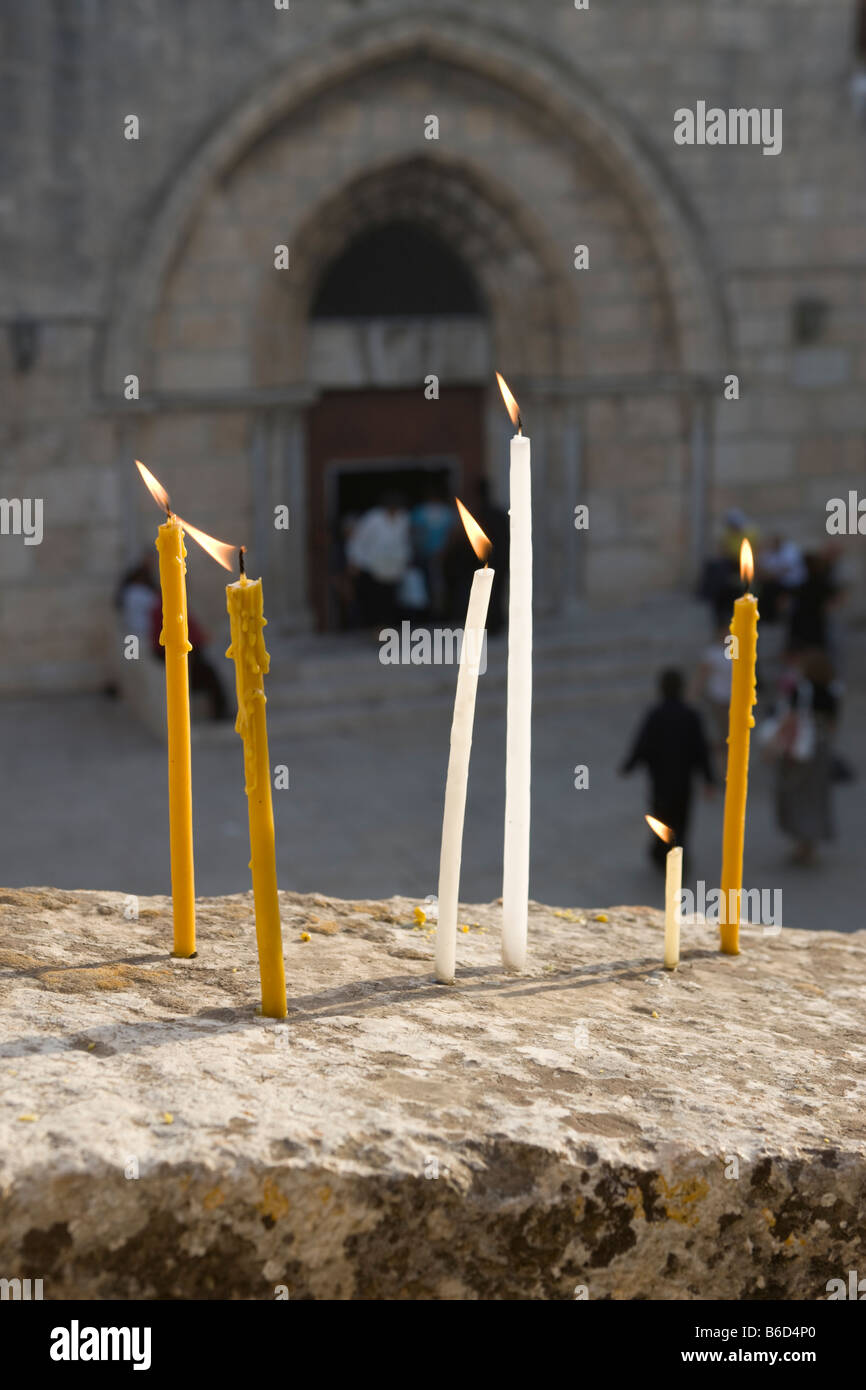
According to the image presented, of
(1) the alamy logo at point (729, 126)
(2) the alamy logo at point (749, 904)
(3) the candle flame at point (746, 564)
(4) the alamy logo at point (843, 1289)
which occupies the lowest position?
(4) the alamy logo at point (843, 1289)

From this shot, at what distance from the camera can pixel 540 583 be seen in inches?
512

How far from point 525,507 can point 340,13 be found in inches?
388

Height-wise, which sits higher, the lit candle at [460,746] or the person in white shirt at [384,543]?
the person in white shirt at [384,543]

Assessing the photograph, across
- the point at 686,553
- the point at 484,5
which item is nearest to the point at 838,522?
the point at 686,553

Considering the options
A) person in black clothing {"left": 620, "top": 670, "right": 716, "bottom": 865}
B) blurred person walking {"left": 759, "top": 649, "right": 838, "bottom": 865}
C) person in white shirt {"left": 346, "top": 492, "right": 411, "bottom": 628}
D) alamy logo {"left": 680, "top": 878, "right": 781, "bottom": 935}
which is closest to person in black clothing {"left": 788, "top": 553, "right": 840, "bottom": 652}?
blurred person walking {"left": 759, "top": 649, "right": 838, "bottom": 865}

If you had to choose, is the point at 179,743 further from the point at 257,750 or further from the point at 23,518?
the point at 23,518

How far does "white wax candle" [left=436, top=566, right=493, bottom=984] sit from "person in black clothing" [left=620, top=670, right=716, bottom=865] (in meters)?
5.59

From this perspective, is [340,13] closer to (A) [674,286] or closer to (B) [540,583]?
(A) [674,286]

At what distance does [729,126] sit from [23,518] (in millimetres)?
5990

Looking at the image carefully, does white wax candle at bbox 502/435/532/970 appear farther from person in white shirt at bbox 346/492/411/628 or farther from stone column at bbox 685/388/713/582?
stone column at bbox 685/388/713/582

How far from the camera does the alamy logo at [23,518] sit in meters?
11.3

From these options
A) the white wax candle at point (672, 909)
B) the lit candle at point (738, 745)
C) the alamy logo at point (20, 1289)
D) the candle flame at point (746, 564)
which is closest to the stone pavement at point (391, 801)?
the lit candle at point (738, 745)

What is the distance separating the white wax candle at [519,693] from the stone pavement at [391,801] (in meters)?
5.26

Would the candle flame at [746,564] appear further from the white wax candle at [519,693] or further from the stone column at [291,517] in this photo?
the stone column at [291,517]
